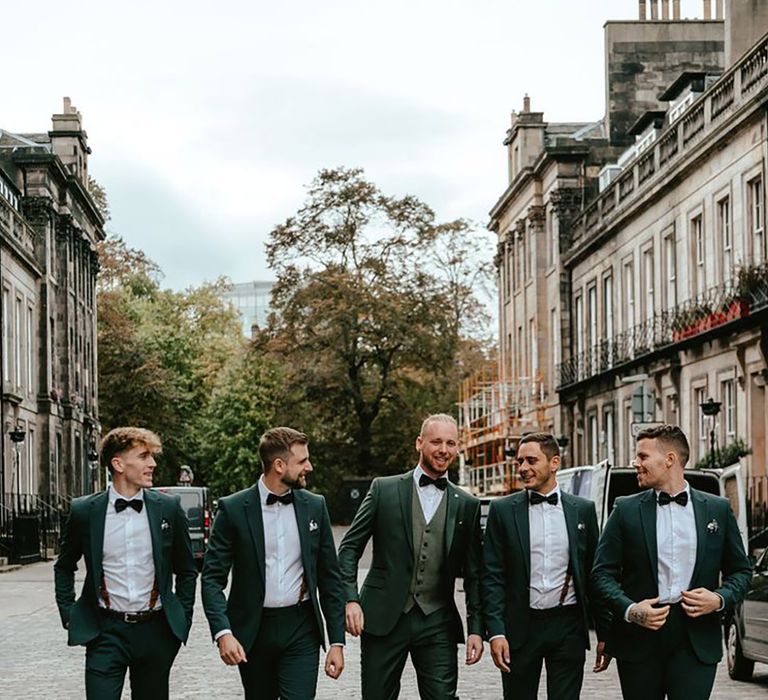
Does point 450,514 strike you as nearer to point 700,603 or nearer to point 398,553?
point 398,553

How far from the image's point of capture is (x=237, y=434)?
86.5 m

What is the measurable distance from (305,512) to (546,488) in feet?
4.09

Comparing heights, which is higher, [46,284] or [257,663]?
[46,284]

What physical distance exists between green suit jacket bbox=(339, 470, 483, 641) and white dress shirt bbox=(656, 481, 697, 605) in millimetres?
1015

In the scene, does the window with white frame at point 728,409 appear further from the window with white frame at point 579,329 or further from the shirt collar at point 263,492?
the shirt collar at point 263,492

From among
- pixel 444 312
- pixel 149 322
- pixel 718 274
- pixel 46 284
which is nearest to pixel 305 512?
pixel 718 274

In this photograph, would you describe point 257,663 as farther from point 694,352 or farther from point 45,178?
point 45,178

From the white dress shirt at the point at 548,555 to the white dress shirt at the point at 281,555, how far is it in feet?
3.87

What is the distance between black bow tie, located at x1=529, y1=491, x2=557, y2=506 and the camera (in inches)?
367

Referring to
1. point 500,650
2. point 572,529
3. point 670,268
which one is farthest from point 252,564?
point 670,268

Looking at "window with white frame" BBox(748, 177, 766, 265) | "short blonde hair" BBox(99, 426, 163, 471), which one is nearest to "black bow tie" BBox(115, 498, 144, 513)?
"short blonde hair" BBox(99, 426, 163, 471)

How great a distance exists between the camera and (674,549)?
28.8 feet

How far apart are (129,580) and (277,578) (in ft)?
2.46

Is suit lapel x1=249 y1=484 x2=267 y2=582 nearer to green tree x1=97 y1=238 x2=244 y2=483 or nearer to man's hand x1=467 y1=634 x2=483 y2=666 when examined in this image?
man's hand x1=467 y1=634 x2=483 y2=666
